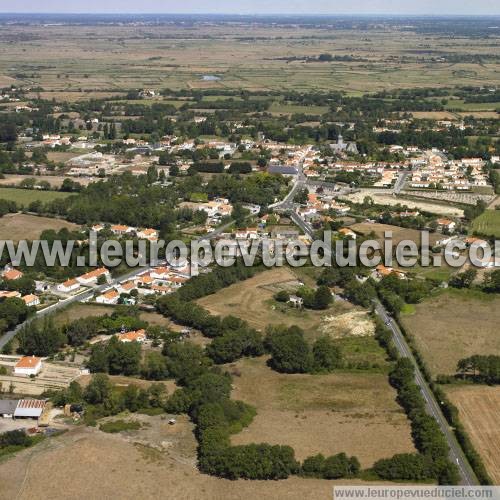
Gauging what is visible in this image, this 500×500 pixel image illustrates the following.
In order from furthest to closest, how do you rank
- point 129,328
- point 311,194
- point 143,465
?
point 311,194
point 129,328
point 143,465

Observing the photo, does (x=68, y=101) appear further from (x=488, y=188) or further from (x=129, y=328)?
(x=129, y=328)

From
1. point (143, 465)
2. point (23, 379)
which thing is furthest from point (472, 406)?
point (23, 379)

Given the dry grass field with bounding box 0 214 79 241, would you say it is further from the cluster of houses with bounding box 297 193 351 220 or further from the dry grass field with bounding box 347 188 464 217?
the dry grass field with bounding box 347 188 464 217

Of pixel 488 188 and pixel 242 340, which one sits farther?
pixel 488 188

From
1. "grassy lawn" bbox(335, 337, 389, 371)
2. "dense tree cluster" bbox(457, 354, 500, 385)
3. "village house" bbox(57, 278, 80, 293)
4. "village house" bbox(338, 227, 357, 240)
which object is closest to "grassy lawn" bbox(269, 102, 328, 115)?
"village house" bbox(338, 227, 357, 240)

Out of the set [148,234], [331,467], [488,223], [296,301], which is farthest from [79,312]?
[488,223]

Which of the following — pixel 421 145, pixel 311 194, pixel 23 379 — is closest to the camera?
pixel 23 379

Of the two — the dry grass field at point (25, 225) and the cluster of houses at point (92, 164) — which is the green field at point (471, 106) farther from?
the dry grass field at point (25, 225)
